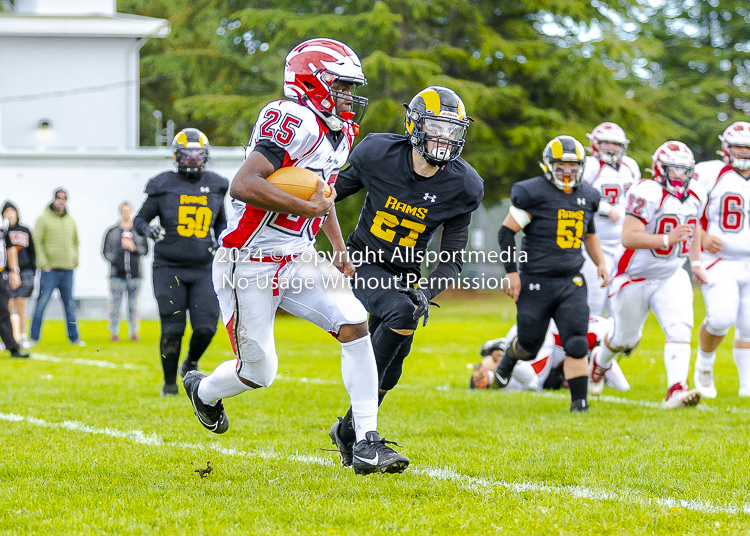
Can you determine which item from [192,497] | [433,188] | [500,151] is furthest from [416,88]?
[192,497]

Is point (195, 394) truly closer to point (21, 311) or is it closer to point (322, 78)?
point (322, 78)

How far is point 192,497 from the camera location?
3955mm

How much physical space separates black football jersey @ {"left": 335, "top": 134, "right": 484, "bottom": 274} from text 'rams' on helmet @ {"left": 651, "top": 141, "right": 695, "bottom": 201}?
279 centimetres

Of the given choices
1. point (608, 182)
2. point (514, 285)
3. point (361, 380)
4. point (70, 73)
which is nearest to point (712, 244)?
point (514, 285)

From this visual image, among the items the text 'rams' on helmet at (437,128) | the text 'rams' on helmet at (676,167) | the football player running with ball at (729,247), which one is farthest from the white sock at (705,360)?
the text 'rams' on helmet at (437,128)

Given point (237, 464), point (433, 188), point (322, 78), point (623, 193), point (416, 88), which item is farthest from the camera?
point (416, 88)

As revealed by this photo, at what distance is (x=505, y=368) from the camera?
7.58 meters

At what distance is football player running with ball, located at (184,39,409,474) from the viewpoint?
13.9ft

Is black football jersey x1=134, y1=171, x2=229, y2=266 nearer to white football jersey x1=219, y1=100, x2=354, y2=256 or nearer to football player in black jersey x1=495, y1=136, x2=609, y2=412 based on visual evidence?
football player in black jersey x1=495, y1=136, x2=609, y2=412

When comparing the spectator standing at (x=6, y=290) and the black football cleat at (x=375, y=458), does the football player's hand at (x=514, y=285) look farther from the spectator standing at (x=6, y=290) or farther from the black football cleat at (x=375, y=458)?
the spectator standing at (x=6, y=290)

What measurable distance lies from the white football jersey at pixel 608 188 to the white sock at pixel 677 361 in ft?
8.20

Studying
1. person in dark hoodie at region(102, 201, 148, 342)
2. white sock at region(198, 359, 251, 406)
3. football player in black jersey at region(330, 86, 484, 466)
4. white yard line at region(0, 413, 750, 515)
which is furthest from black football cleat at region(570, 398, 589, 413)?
person in dark hoodie at region(102, 201, 148, 342)

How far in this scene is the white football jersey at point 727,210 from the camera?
7754 mm

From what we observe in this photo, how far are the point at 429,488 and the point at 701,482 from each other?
1.32 meters
